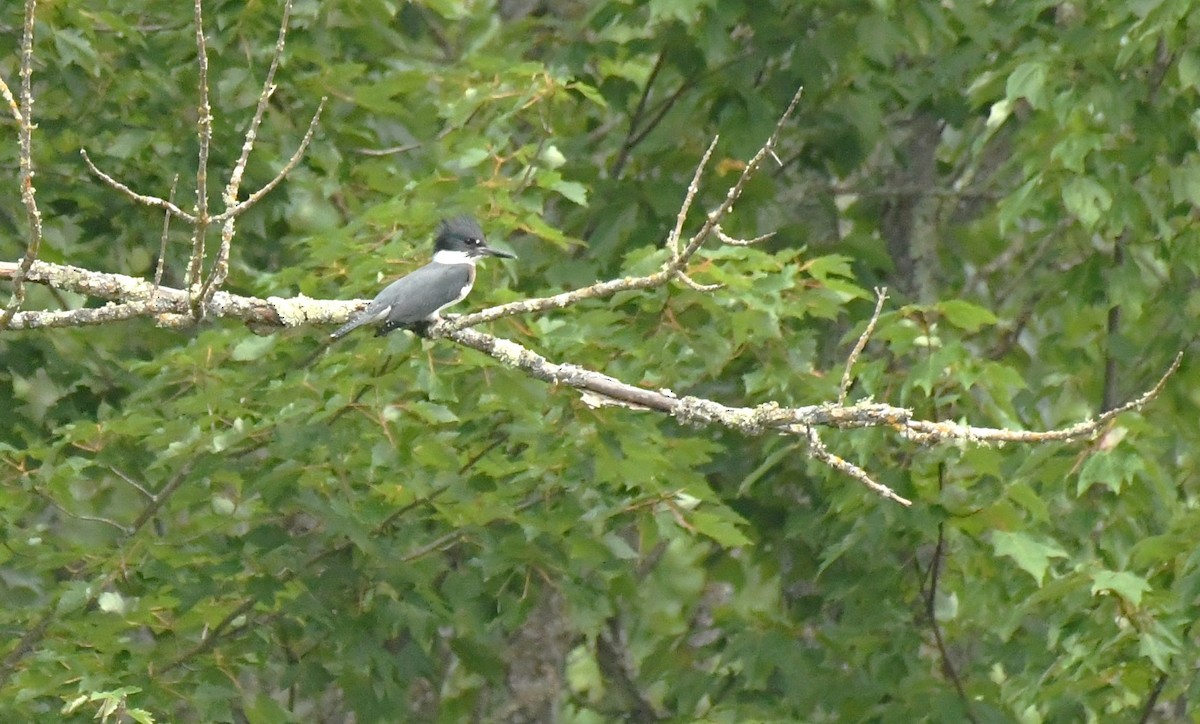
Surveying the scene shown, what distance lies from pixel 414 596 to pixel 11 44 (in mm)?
2444

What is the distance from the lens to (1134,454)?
525 centimetres

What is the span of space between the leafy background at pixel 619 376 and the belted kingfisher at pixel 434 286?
0.36 feet

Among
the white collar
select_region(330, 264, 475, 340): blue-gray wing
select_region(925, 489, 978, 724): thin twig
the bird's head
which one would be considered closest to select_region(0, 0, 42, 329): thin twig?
select_region(330, 264, 475, 340): blue-gray wing

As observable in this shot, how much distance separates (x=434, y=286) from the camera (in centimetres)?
462

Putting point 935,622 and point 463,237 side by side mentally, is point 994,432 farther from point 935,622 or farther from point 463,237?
point 935,622

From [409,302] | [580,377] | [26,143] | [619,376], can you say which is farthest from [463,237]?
[26,143]

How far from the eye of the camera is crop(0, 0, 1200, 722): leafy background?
5121 mm

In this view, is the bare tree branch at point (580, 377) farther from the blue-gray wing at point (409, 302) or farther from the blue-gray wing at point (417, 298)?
the blue-gray wing at point (417, 298)

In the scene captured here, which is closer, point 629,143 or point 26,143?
point 26,143

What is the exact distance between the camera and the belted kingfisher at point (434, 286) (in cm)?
443

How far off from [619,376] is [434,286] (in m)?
0.79

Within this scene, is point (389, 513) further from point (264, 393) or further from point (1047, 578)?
point (1047, 578)

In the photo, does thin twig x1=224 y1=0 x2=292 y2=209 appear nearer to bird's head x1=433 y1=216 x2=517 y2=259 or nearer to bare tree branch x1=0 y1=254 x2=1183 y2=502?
bare tree branch x1=0 y1=254 x2=1183 y2=502

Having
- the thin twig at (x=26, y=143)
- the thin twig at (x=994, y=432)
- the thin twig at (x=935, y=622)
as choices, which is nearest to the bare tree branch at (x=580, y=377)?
the thin twig at (x=994, y=432)
